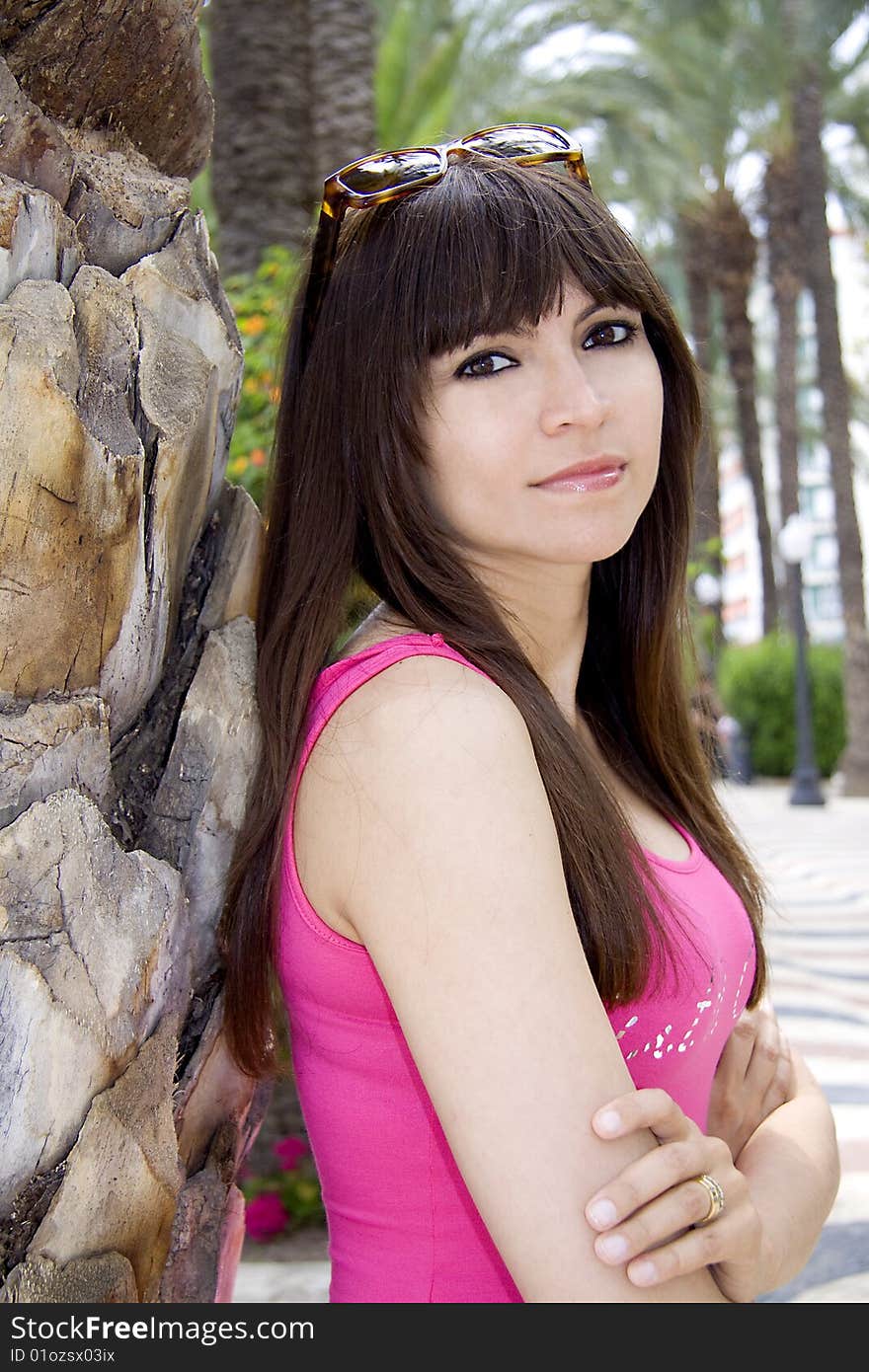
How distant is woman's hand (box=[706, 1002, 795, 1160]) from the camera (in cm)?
170

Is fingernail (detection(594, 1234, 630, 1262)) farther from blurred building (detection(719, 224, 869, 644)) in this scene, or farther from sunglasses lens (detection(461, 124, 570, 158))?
blurred building (detection(719, 224, 869, 644))

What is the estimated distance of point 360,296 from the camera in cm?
151

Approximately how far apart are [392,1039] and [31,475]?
2.09ft

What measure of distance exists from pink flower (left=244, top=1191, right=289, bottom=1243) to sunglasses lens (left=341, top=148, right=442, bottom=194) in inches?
114

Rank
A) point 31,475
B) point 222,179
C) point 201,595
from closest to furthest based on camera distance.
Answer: point 31,475 → point 201,595 → point 222,179

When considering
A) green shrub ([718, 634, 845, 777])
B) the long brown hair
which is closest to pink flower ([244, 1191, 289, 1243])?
the long brown hair

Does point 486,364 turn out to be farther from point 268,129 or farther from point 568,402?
point 268,129

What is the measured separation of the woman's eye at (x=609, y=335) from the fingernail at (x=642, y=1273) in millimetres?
990

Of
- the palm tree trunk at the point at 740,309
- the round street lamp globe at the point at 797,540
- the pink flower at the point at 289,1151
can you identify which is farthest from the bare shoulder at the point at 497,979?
the palm tree trunk at the point at 740,309

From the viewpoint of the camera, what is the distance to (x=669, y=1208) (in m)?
1.14

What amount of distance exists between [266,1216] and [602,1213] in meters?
2.78

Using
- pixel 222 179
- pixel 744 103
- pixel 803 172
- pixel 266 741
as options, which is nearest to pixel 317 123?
pixel 222 179

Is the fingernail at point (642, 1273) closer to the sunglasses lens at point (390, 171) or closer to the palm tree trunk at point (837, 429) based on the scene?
the sunglasses lens at point (390, 171)

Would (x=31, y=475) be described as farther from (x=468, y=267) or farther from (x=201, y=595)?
(x=468, y=267)
